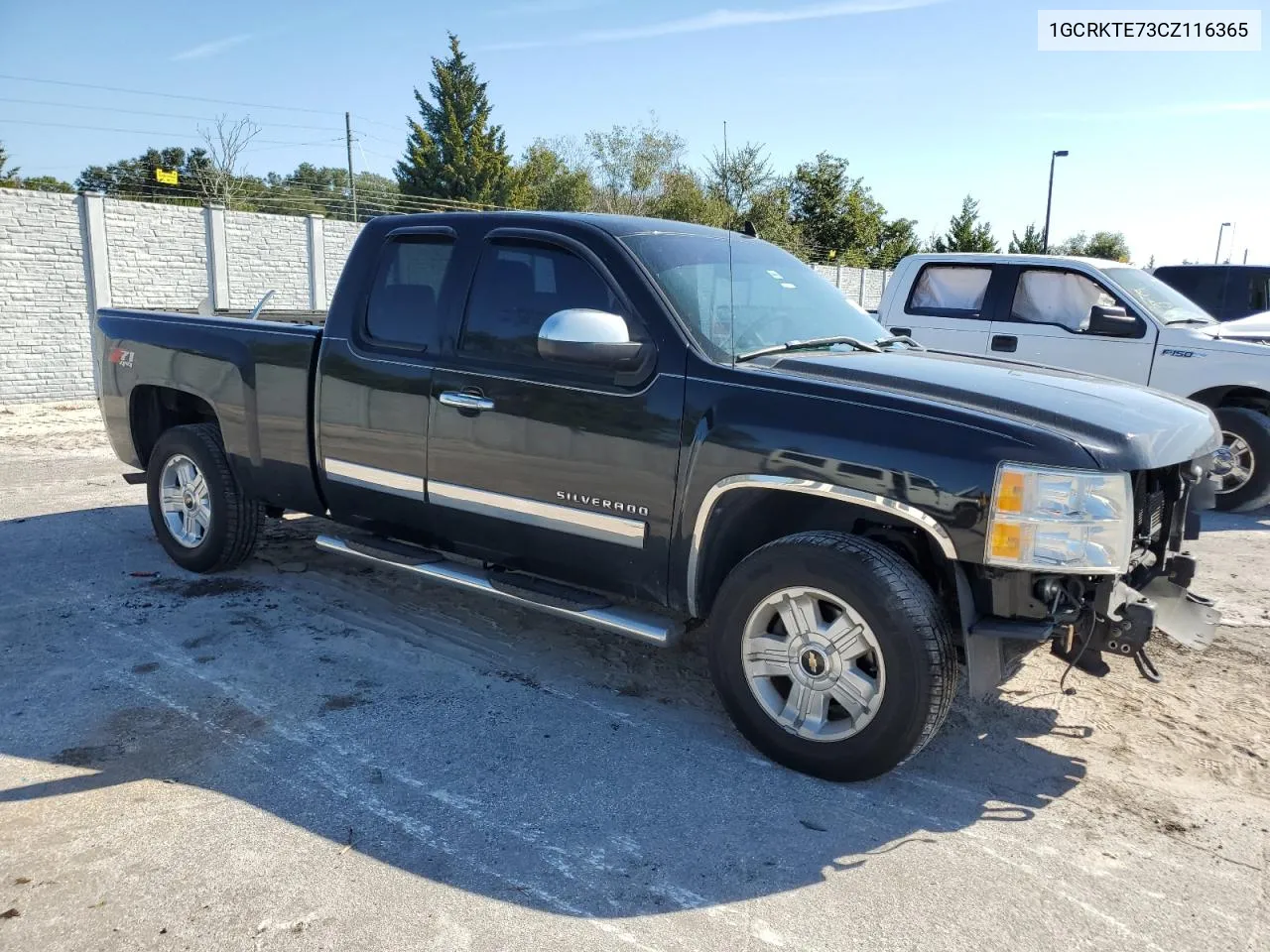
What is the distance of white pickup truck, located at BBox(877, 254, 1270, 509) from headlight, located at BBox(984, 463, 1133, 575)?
498 cm

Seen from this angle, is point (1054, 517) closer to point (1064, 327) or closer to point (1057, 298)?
point (1064, 327)

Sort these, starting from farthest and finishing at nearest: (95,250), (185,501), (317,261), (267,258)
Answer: (317,261) → (267,258) → (95,250) → (185,501)

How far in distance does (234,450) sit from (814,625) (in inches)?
134

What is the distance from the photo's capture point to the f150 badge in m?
3.76

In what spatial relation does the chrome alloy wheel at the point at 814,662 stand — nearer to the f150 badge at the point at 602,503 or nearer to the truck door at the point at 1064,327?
the f150 badge at the point at 602,503

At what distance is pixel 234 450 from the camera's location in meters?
5.25

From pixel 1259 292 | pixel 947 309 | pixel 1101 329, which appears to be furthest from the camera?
pixel 1259 292

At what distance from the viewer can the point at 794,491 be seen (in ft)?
11.2

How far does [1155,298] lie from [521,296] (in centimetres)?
644

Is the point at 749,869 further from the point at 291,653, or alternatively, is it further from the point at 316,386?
the point at 316,386

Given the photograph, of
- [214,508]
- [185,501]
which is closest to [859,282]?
[185,501]

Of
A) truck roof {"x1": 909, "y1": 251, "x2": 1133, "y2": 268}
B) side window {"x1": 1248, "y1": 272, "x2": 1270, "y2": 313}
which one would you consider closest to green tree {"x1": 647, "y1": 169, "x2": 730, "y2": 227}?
side window {"x1": 1248, "y1": 272, "x2": 1270, "y2": 313}

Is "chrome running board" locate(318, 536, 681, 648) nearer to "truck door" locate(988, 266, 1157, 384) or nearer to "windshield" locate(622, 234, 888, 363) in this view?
"windshield" locate(622, 234, 888, 363)

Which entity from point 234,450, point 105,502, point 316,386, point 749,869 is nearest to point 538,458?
point 316,386
